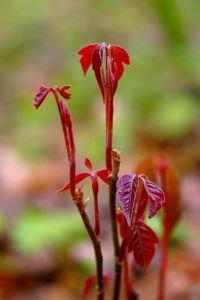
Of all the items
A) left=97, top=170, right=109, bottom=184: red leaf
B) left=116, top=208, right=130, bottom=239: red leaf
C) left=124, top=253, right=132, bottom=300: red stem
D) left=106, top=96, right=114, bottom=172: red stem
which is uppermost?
left=106, top=96, right=114, bottom=172: red stem

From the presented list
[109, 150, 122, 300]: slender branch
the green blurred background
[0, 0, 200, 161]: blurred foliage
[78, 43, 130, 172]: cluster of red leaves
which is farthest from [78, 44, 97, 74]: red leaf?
[0, 0, 200, 161]: blurred foliage

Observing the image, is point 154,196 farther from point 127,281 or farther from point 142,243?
point 127,281

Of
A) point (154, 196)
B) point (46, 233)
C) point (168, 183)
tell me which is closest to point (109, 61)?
point (154, 196)

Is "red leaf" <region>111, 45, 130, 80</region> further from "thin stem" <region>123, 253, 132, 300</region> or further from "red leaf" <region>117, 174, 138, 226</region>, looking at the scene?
"thin stem" <region>123, 253, 132, 300</region>

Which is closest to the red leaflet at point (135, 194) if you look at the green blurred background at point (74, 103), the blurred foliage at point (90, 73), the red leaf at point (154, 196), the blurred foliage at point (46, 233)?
the red leaf at point (154, 196)

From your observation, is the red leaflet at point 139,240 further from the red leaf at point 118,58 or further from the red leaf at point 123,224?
the red leaf at point 118,58

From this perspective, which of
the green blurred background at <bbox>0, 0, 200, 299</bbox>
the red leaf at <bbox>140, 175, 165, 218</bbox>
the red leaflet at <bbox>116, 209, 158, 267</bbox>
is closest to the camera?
the red leaf at <bbox>140, 175, 165, 218</bbox>

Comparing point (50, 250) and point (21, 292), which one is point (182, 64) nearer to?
point (50, 250)
